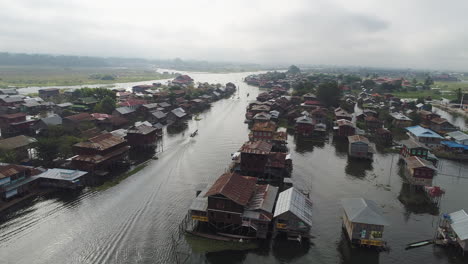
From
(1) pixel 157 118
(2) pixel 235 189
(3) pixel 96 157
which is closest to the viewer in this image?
(2) pixel 235 189

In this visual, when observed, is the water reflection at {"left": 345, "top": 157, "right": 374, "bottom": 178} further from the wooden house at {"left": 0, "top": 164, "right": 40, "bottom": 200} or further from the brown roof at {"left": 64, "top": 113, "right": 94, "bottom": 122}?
the brown roof at {"left": 64, "top": 113, "right": 94, "bottom": 122}

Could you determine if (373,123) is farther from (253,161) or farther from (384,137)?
(253,161)

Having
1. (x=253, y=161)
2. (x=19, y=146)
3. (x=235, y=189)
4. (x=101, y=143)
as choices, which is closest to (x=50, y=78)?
(x=19, y=146)

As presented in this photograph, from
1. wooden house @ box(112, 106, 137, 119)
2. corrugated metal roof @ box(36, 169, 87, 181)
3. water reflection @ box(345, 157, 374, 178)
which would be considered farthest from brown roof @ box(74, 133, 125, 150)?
water reflection @ box(345, 157, 374, 178)

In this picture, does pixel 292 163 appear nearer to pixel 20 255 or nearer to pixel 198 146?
pixel 198 146

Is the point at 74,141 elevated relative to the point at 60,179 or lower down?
elevated

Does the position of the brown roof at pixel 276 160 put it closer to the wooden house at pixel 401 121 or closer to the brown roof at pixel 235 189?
the brown roof at pixel 235 189
